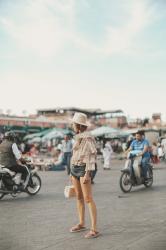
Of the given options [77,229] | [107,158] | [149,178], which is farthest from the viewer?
[107,158]

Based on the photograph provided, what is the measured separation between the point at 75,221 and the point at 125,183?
157 inches

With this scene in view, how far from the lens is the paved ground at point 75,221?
5160mm

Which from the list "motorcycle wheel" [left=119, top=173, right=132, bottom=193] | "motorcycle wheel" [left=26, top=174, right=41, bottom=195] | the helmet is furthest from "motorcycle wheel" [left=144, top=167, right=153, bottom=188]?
the helmet

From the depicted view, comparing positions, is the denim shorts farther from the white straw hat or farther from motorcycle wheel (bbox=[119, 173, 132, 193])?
motorcycle wheel (bbox=[119, 173, 132, 193])

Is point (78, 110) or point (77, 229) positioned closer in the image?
point (77, 229)

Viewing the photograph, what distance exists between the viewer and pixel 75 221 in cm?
667

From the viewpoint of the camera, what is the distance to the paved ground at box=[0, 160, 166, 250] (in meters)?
5.16

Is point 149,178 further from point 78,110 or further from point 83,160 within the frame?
point 78,110

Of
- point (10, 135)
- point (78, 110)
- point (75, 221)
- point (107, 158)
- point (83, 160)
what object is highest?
point (78, 110)

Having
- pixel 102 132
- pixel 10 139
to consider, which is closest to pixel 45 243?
pixel 10 139

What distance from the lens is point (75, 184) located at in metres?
5.84

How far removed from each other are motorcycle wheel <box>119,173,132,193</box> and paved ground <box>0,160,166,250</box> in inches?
9.3

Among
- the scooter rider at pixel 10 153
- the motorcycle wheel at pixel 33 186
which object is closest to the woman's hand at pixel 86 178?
the scooter rider at pixel 10 153

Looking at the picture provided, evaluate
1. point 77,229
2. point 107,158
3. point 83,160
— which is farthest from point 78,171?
point 107,158
